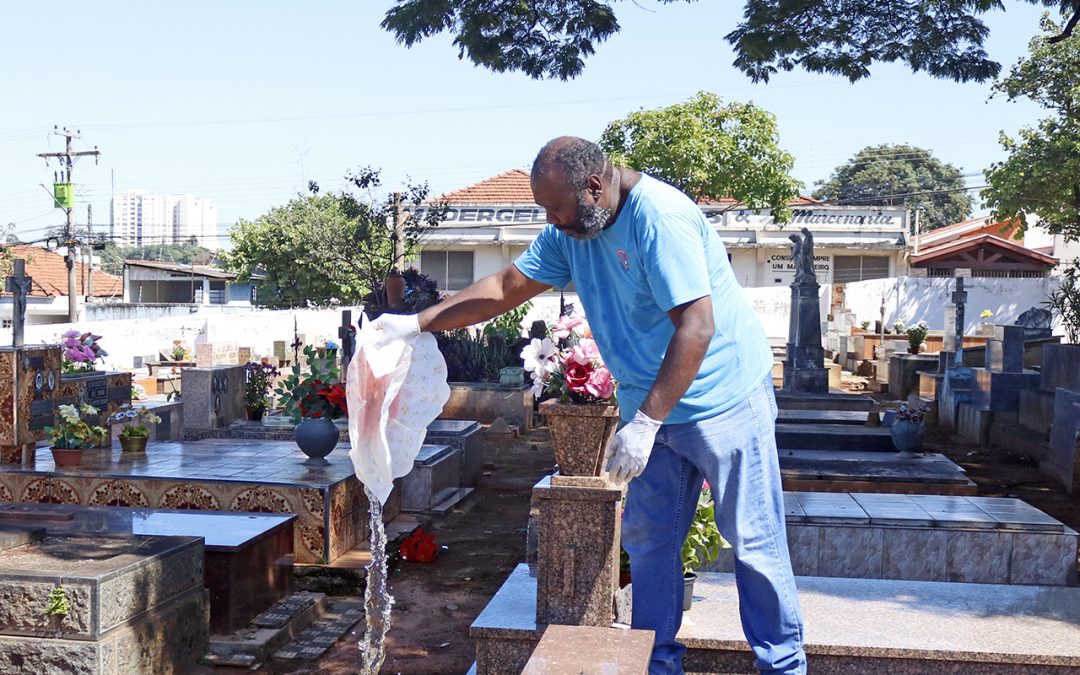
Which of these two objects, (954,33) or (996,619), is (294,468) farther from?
(954,33)

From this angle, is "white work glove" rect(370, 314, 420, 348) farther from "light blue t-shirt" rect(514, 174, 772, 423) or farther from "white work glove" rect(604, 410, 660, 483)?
"white work glove" rect(604, 410, 660, 483)

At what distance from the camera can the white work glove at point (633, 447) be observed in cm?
269

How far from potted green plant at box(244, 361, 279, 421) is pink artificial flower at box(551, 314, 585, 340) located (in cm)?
711

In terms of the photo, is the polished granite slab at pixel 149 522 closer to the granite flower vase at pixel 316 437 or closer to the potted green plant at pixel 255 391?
the granite flower vase at pixel 316 437

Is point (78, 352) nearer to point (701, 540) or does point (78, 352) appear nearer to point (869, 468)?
point (869, 468)

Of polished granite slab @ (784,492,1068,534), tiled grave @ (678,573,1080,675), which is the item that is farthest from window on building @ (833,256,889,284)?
tiled grave @ (678,573,1080,675)

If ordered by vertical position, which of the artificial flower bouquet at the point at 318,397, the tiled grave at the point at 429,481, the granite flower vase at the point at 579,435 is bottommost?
the tiled grave at the point at 429,481

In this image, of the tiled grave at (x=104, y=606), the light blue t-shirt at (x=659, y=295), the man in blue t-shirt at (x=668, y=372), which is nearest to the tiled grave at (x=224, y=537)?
the tiled grave at (x=104, y=606)

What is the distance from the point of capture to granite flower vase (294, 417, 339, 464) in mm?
7375

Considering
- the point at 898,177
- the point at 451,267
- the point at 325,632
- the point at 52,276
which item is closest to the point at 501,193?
the point at 451,267

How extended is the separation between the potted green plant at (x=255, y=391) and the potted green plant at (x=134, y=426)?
5.38ft

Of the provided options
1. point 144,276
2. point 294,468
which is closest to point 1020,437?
point 294,468

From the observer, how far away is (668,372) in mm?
2643

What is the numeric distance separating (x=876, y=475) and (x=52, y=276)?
132ft
